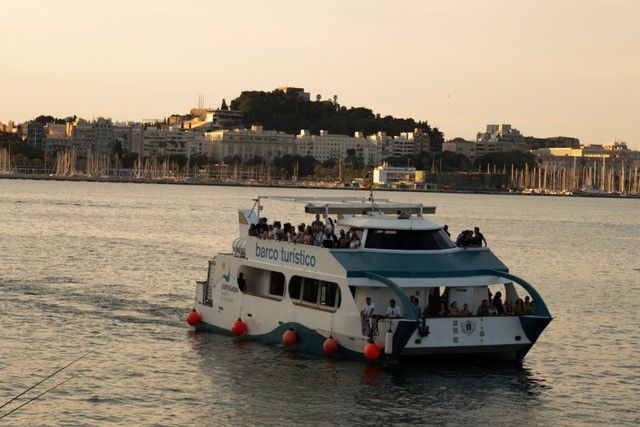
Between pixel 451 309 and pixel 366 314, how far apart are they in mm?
2083

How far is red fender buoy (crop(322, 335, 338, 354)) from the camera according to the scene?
33.7 meters

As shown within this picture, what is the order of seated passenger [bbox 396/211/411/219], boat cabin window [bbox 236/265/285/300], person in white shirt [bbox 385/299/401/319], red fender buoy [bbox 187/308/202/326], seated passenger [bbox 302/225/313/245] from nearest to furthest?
person in white shirt [bbox 385/299/401/319]
seated passenger [bbox 396/211/411/219]
seated passenger [bbox 302/225/313/245]
boat cabin window [bbox 236/265/285/300]
red fender buoy [bbox 187/308/202/326]

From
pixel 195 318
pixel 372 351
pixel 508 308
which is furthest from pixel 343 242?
pixel 195 318

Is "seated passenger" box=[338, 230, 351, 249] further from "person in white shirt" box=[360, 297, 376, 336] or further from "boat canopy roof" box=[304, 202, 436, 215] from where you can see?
"boat canopy roof" box=[304, 202, 436, 215]

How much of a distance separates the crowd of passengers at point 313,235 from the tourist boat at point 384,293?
202mm

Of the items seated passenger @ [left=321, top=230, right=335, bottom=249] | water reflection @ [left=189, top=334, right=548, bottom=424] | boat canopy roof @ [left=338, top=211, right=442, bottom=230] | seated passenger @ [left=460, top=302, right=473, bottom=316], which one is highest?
boat canopy roof @ [left=338, top=211, right=442, bottom=230]

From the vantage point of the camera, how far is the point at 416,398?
102 feet

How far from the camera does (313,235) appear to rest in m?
35.0

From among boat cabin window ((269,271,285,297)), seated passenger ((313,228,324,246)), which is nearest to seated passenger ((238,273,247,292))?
boat cabin window ((269,271,285,297))

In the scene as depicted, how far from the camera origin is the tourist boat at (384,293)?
3275cm

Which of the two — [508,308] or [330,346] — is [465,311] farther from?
[330,346]

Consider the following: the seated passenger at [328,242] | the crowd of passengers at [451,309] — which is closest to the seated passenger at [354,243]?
the seated passenger at [328,242]

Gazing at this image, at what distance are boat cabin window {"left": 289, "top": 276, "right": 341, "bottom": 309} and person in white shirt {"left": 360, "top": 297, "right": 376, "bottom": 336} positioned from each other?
83cm

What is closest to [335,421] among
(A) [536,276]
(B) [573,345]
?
(B) [573,345]
